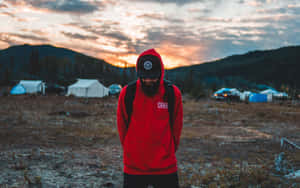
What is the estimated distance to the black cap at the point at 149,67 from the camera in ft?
7.20

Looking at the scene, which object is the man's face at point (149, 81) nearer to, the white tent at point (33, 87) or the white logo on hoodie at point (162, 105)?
the white logo on hoodie at point (162, 105)

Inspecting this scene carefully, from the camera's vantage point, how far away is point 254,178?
191 inches

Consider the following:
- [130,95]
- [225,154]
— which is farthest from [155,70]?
[225,154]

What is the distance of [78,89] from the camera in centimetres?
3459

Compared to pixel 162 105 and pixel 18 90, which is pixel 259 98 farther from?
pixel 162 105

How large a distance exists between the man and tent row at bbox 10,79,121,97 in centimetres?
3325

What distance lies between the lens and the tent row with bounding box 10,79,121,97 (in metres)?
34.5

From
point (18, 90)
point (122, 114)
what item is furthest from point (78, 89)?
point (122, 114)

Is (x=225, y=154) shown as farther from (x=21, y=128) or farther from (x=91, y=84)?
(x=91, y=84)

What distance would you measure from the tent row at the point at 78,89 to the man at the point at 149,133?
33.2 meters

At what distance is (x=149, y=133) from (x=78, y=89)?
1340 inches

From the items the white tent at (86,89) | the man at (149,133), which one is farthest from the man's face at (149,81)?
the white tent at (86,89)

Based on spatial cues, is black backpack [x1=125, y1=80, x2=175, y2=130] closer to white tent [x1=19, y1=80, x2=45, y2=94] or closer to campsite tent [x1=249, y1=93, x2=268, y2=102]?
white tent [x1=19, y1=80, x2=45, y2=94]

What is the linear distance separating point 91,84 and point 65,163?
97.7 ft
